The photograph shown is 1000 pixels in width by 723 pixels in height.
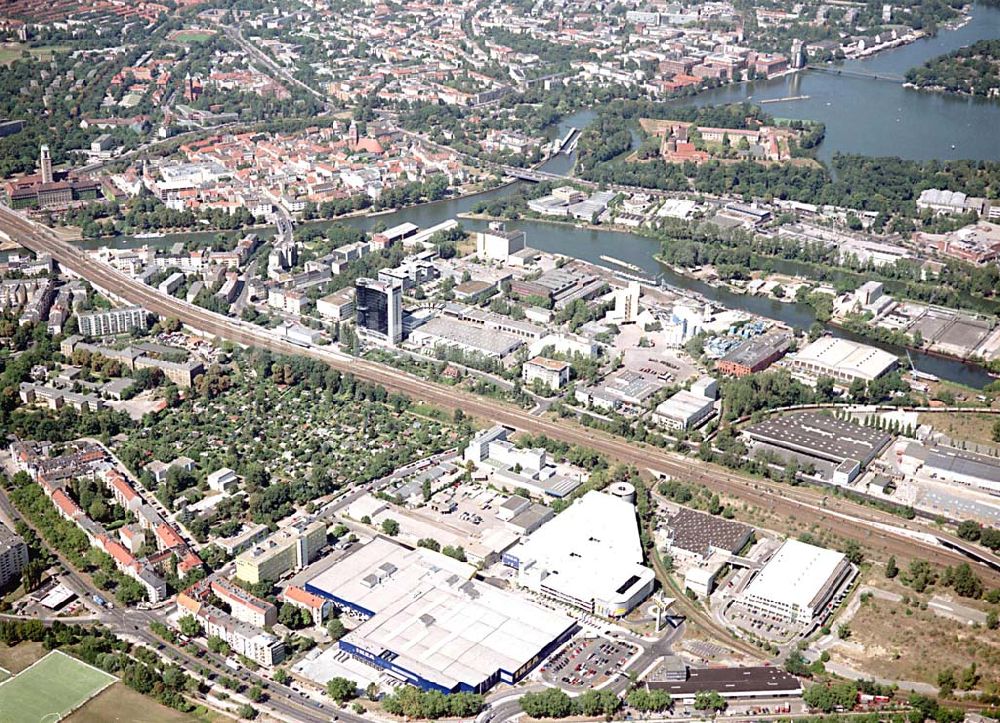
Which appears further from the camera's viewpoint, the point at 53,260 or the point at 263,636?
the point at 53,260

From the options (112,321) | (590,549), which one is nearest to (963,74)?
(112,321)

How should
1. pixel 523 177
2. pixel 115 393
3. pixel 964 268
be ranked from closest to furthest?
pixel 115 393 → pixel 964 268 → pixel 523 177

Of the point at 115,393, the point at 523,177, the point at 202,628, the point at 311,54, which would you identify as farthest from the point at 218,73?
the point at 202,628

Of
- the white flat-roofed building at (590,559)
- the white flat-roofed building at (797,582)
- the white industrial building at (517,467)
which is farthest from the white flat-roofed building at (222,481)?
the white flat-roofed building at (797,582)

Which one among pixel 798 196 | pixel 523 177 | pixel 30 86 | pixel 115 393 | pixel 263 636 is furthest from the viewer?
pixel 30 86

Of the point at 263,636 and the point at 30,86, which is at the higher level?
the point at 30,86

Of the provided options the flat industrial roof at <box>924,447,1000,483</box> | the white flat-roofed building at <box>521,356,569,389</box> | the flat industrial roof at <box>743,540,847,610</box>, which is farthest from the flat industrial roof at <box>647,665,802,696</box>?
the white flat-roofed building at <box>521,356,569,389</box>

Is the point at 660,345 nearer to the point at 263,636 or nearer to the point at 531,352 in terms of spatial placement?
the point at 531,352
